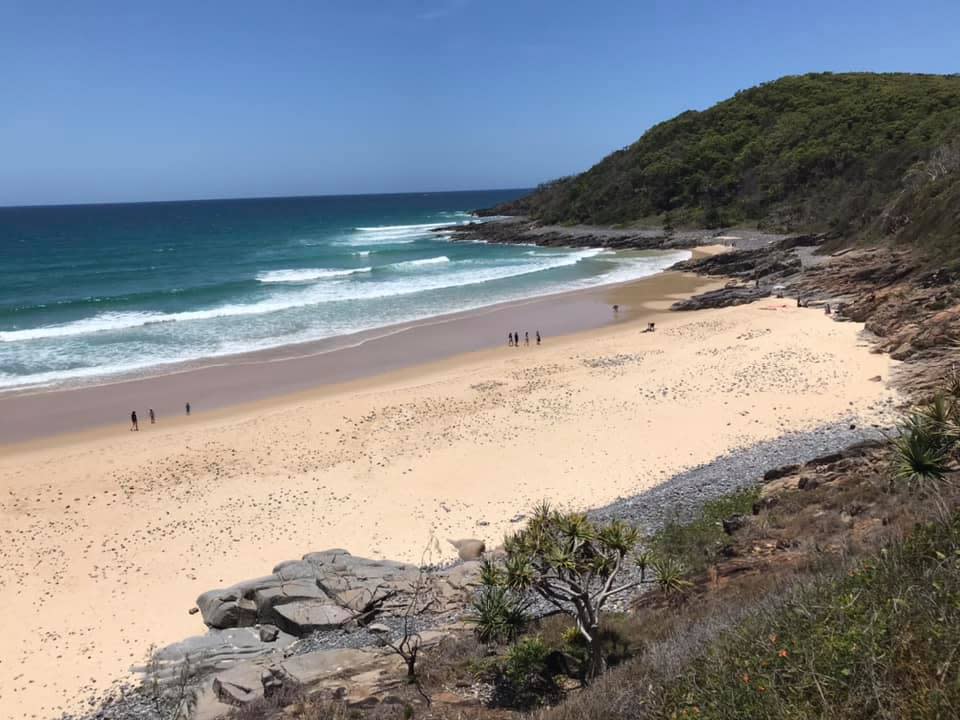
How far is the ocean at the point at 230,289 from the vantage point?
98.9 feet

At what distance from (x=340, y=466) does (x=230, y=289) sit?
32820 millimetres

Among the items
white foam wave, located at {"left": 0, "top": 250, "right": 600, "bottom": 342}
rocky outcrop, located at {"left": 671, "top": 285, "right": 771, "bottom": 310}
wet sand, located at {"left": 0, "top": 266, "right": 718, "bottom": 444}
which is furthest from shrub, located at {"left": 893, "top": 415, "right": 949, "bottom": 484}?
white foam wave, located at {"left": 0, "top": 250, "right": 600, "bottom": 342}

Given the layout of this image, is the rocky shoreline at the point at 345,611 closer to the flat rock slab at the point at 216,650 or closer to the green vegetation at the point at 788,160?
the flat rock slab at the point at 216,650

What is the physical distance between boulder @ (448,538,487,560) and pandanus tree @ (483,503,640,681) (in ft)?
13.8

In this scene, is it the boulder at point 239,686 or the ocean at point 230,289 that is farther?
the ocean at point 230,289

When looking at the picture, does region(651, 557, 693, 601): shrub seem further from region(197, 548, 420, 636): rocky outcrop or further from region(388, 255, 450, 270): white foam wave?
region(388, 255, 450, 270): white foam wave

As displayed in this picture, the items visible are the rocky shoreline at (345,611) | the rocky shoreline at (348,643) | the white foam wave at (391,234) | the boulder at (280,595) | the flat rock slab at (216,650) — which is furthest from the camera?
the white foam wave at (391,234)

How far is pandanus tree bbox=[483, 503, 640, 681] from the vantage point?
7.00 metres

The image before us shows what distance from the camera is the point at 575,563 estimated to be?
23.7 ft

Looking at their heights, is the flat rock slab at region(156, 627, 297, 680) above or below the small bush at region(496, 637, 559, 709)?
below

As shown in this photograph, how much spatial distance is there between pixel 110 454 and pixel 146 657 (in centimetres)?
1006

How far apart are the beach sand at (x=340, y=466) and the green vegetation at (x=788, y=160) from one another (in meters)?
20.7

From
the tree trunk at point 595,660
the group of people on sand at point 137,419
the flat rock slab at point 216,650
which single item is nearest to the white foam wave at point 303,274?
the group of people on sand at point 137,419

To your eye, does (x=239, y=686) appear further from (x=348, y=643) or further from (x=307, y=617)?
(x=307, y=617)
